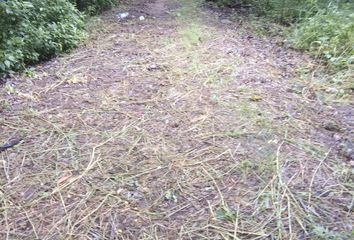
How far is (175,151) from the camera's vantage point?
7.86 ft

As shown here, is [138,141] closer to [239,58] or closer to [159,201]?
[159,201]

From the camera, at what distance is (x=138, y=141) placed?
98.3 inches

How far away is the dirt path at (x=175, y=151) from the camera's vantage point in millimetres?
1870

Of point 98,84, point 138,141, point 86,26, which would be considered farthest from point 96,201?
point 86,26

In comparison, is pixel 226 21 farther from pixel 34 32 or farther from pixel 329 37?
pixel 34 32

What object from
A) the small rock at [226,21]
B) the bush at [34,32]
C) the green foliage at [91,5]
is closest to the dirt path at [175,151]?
the bush at [34,32]

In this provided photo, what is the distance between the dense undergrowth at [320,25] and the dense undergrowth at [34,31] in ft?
8.69

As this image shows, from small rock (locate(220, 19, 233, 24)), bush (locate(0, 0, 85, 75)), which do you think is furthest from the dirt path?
small rock (locate(220, 19, 233, 24))

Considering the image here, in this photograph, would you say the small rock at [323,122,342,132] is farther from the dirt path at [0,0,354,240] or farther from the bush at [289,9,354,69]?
the bush at [289,9,354,69]

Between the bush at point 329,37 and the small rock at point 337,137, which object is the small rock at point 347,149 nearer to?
the small rock at point 337,137

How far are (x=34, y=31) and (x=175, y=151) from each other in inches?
99.5

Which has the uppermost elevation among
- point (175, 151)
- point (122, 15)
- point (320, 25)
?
point (320, 25)

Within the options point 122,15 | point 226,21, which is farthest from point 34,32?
point 226,21

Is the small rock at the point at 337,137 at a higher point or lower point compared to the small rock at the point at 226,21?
higher
